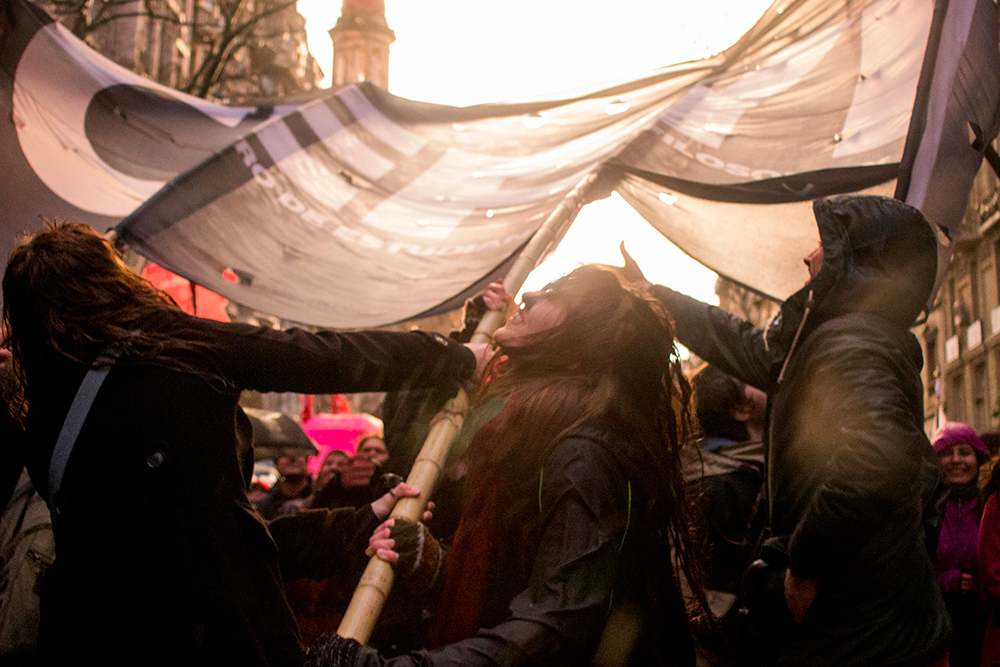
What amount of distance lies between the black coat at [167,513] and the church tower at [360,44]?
5321 cm

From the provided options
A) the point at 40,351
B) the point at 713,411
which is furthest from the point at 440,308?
the point at 40,351

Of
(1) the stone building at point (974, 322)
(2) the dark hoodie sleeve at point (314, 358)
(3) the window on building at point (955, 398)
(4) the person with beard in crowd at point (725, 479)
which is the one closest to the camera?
(2) the dark hoodie sleeve at point (314, 358)

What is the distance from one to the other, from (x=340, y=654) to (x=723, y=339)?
1929 mm

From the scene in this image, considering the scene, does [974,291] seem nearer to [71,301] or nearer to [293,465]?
[293,465]

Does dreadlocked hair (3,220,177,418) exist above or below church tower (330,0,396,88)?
below

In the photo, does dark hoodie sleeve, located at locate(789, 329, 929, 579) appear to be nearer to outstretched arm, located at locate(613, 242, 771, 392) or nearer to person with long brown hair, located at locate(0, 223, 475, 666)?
outstretched arm, located at locate(613, 242, 771, 392)

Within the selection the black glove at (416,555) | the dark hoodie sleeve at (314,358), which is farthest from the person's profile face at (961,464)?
the dark hoodie sleeve at (314,358)

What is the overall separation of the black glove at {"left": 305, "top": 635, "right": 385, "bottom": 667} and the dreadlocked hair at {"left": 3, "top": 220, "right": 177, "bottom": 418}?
29.3 inches

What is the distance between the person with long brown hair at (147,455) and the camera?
1.79 metres

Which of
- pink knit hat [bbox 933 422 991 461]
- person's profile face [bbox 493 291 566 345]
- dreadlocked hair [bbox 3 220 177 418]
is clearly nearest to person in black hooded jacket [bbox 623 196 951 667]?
person's profile face [bbox 493 291 566 345]

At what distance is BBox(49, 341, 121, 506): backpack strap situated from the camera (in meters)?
1.86

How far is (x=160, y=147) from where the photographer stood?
4930 mm

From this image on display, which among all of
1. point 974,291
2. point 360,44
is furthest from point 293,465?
point 360,44

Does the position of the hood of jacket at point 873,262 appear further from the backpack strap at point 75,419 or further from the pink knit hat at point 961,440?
the pink knit hat at point 961,440
